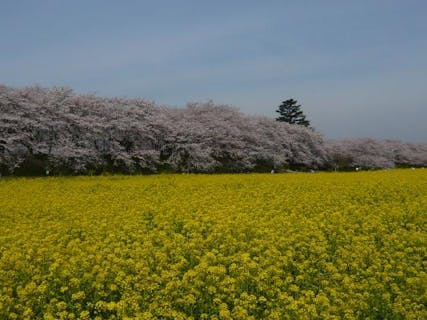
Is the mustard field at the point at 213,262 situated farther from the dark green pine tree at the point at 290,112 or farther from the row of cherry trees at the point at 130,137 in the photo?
the dark green pine tree at the point at 290,112

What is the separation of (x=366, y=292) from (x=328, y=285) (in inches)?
30.4

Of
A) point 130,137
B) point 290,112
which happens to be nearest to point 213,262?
point 130,137

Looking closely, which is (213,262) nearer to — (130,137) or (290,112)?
(130,137)

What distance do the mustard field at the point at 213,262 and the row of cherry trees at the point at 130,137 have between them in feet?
43.7

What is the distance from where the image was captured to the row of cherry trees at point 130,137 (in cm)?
2841

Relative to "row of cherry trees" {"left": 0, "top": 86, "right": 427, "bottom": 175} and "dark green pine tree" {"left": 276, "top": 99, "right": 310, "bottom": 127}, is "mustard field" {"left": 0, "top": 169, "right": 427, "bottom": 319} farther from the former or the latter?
"dark green pine tree" {"left": 276, "top": 99, "right": 310, "bottom": 127}

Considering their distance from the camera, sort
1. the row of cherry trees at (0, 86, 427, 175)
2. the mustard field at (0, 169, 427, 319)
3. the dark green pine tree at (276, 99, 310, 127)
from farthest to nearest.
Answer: the dark green pine tree at (276, 99, 310, 127)
the row of cherry trees at (0, 86, 427, 175)
the mustard field at (0, 169, 427, 319)

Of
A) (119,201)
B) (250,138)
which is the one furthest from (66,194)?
(250,138)

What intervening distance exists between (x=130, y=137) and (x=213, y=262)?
2664 cm

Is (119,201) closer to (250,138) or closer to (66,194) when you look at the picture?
(66,194)

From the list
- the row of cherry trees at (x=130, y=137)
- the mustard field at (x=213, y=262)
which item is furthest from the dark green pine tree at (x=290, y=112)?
the mustard field at (x=213, y=262)

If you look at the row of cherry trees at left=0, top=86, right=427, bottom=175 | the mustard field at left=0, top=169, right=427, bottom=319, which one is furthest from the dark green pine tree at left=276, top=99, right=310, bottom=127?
the mustard field at left=0, top=169, right=427, bottom=319

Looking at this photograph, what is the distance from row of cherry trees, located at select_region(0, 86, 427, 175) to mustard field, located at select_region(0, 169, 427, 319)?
1331 centimetres

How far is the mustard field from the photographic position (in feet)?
22.0
